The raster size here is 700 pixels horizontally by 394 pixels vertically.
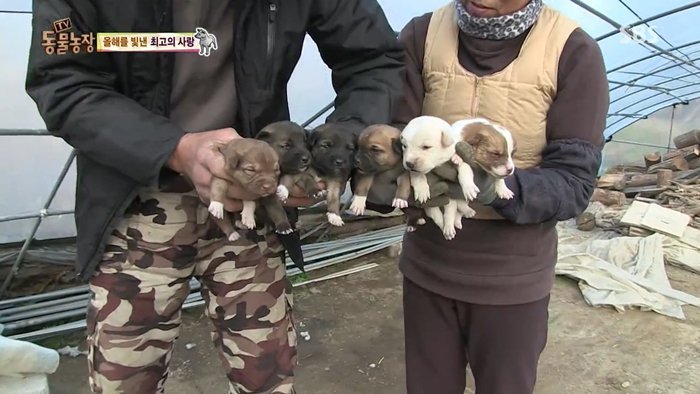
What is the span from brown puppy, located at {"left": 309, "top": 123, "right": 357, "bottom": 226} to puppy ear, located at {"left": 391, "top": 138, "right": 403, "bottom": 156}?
82 mm

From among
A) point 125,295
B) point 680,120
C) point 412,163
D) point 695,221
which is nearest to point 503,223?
point 412,163

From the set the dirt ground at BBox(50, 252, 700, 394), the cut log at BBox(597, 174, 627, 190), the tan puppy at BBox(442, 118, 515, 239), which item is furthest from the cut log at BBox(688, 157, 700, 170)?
the tan puppy at BBox(442, 118, 515, 239)

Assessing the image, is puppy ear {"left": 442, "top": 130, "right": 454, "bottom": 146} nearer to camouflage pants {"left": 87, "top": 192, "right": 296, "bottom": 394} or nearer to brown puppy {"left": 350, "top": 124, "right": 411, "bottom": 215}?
brown puppy {"left": 350, "top": 124, "right": 411, "bottom": 215}

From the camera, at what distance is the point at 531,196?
5.34ft

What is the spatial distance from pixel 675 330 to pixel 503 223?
3.30m

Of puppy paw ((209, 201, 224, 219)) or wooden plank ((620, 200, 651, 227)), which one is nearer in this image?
puppy paw ((209, 201, 224, 219))

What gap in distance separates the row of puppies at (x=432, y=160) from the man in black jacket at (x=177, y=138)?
141 millimetres

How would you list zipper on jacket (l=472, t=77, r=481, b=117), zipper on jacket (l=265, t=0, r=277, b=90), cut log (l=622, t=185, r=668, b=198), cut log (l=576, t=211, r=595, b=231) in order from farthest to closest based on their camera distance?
cut log (l=622, t=185, r=668, b=198)
cut log (l=576, t=211, r=595, b=231)
zipper on jacket (l=472, t=77, r=481, b=117)
zipper on jacket (l=265, t=0, r=277, b=90)

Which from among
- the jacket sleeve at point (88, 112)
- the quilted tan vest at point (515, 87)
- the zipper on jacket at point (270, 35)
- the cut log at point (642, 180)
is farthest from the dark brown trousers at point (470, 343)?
the cut log at point (642, 180)

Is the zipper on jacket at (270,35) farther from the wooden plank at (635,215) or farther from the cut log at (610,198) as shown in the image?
the cut log at (610,198)

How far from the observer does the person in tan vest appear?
1.71 m

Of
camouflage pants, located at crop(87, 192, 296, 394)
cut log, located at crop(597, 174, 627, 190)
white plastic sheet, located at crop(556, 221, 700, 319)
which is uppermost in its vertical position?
camouflage pants, located at crop(87, 192, 296, 394)

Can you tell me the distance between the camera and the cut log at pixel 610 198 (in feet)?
25.4

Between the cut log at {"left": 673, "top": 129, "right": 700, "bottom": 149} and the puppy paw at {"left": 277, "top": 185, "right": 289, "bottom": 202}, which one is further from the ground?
the puppy paw at {"left": 277, "top": 185, "right": 289, "bottom": 202}
